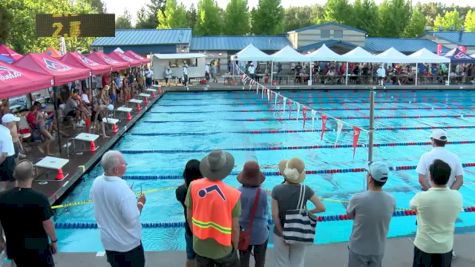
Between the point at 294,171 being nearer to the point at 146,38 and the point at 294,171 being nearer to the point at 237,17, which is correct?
the point at 146,38

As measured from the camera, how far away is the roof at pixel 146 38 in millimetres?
35625

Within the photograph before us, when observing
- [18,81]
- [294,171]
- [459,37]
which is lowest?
[294,171]

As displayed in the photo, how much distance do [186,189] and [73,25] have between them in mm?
16702

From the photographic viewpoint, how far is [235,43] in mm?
37281

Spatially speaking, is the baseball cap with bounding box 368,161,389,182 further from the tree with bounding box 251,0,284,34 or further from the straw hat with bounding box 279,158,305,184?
the tree with bounding box 251,0,284,34

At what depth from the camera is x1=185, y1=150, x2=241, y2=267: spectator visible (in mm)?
3027

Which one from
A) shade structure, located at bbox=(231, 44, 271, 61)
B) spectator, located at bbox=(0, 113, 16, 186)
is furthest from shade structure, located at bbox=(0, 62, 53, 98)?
shade structure, located at bbox=(231, 44, 271, 61)

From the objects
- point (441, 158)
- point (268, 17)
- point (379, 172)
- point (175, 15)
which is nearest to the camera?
point (379, 172)

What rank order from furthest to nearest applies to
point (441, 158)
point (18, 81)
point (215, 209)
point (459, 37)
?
1. point (459, 37)
2. point (18, 81)
3. point (441, 158)
4. point (215, 209)

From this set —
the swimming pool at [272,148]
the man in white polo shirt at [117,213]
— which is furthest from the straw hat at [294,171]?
the swimming pool at [272,148]

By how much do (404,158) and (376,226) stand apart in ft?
27.1

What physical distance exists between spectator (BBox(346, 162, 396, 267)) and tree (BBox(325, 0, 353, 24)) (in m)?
52.3

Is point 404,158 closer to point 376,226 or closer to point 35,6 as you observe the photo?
point 376,226

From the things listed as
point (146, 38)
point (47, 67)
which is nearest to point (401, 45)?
point (146, 38)
